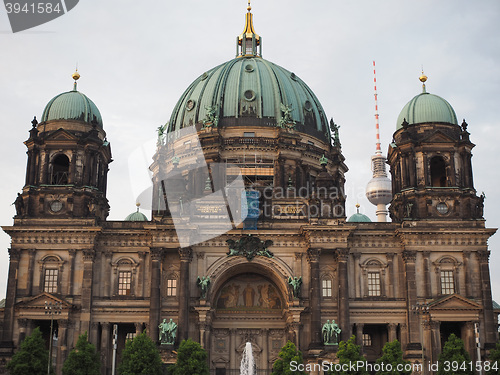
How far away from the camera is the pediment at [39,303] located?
58812 millimetres

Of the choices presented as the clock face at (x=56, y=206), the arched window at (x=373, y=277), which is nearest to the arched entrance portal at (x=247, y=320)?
the arched window at (x=373, y=277)

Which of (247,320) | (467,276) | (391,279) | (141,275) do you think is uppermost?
(141,275)

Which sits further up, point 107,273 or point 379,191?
point 379,191

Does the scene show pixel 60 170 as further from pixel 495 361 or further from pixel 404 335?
pixel 495 361

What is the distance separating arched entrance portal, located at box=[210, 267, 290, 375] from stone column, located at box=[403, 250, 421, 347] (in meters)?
10.1

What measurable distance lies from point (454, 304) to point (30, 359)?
107 ft

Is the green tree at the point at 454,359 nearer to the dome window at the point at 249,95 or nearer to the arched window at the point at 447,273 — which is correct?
the arched window at the point at 447,273

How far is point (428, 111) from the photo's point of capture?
6612cm

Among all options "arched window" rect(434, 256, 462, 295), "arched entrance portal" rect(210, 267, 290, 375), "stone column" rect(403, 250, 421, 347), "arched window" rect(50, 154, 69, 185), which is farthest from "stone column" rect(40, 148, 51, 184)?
"arched window" rect(434, 256, 462, 295)

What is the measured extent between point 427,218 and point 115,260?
26.5 metres

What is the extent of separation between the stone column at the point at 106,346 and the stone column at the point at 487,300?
3016 centimetres

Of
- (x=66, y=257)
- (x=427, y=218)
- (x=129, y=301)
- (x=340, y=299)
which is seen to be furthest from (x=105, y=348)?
(x=427, y=218)

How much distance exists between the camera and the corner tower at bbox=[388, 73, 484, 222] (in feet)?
209

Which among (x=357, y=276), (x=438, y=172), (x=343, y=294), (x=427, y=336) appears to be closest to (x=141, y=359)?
(x=343, y=294)
